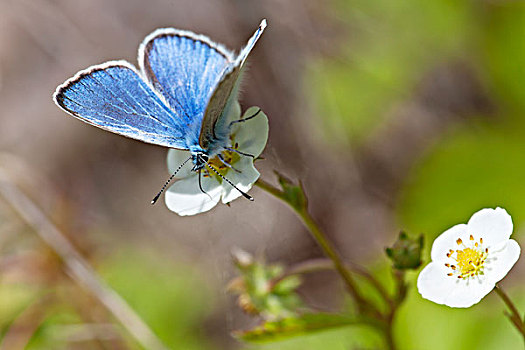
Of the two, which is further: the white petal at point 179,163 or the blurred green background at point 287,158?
the blurred green background at point 287,158

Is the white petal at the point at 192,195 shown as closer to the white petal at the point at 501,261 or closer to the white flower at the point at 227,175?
the white flower at the point at 227,175

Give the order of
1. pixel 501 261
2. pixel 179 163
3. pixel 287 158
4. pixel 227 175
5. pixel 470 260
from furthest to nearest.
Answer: pixel 287 158, pixel 179 163, pixel 227 175, pixel 470 260, pixel 501 261

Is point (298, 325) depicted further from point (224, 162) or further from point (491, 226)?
point (491, 226)

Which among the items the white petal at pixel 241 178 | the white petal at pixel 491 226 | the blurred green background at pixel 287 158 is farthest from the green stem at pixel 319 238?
the blurred green background at pixel 287 158

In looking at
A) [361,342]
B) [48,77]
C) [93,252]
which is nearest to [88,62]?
[48,77]

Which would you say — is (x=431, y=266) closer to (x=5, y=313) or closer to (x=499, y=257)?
(x=499, y=257)

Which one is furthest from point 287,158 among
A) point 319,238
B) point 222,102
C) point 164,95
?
point 222,102
